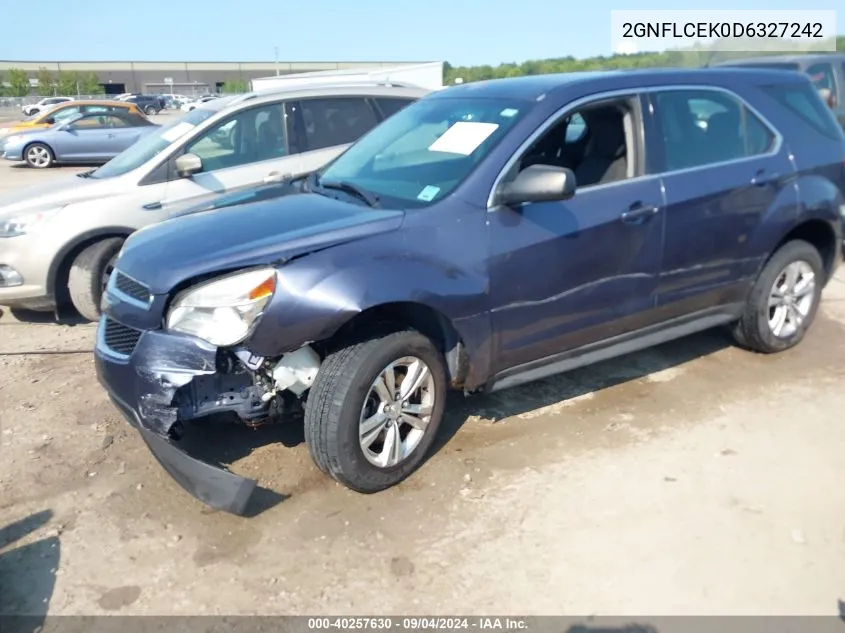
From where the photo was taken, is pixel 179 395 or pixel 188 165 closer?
pixel 179 395

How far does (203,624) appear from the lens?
8.87 feet

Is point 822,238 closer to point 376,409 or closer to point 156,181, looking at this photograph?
point 376,409

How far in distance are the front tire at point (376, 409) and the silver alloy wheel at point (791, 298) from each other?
8.70 ft

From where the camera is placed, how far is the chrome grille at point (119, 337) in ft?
10.9

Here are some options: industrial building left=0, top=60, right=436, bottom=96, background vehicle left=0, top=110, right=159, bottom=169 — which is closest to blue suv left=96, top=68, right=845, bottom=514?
background vehicle left=0, top=110, right=159, bottom=169

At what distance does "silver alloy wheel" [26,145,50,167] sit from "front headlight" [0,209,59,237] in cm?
1322

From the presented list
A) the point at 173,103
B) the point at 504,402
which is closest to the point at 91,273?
the point at 504,402

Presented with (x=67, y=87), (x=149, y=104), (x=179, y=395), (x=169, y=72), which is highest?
(x=169, y=72)

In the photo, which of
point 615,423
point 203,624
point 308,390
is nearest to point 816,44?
point 615,423

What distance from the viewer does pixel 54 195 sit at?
19.1ft

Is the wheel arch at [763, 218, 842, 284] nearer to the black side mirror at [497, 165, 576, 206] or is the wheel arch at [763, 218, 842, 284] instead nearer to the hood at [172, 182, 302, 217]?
the black side mirror at [497, 165, 576, 206]

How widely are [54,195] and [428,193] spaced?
3.69 meters

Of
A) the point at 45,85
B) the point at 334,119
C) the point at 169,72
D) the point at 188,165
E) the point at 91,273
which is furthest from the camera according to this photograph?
the point at 169,72

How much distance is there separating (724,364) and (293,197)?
10.0 feet
